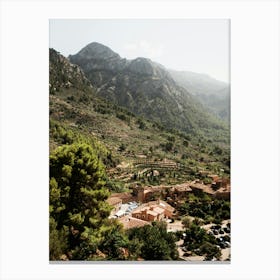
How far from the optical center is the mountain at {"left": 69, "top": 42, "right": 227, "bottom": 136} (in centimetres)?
673

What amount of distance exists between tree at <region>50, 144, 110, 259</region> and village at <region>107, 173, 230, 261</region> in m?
0.25

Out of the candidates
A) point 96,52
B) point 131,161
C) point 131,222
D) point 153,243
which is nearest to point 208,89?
point 131,161

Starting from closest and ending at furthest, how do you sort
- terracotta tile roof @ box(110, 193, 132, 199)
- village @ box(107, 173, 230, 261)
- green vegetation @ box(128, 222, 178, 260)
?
green vegetation @ box(128, 222, 178, 260), village @ box(107, 173, 230, 261), terracotta tile roof @ box(110, 193, 132, 199)

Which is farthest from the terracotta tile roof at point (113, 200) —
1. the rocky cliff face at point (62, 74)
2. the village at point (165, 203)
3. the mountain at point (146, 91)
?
the rocky cliff face at point (62, 74)

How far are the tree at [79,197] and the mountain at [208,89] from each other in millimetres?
1944

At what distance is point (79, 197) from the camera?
657 cm

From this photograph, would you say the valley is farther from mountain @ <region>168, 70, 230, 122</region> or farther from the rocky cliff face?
mountain @ <region>168, 70, 230, 122</region>

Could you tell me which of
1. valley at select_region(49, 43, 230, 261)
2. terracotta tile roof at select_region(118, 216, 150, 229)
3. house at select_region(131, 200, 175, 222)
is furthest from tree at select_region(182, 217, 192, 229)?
terracotta tile roof at select_region(118, 216, 150, 229)

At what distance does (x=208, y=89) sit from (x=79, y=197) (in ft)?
8.94

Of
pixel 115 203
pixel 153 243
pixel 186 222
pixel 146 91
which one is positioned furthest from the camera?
pixel 146 91

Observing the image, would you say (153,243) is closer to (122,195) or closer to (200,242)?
(200,242)
